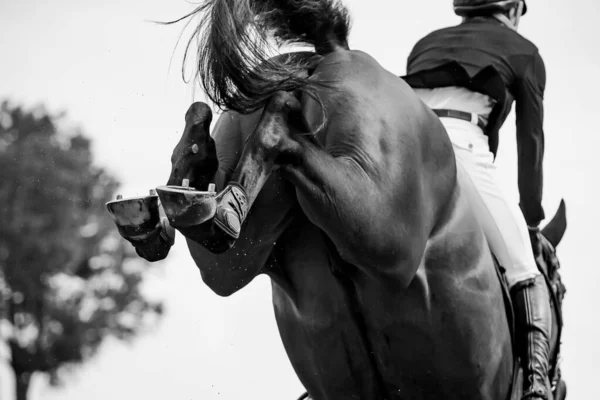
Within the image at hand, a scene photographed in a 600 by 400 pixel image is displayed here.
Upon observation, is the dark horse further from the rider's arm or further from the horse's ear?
the horse's ear

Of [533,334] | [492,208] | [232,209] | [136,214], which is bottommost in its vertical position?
[533,334]

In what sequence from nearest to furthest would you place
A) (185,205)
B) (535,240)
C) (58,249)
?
1. (185,205)
2. (535,240)
3. (58,249)

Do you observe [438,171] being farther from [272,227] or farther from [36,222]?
[36,222]

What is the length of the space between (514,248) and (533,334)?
379 millimetres

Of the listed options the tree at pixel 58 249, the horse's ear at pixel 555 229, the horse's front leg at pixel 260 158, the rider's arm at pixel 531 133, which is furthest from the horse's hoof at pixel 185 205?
the tree at pixel 58 249

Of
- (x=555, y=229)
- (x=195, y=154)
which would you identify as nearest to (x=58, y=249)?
(x=555, y=229)

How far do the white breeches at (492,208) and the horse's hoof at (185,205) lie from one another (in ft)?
5.86

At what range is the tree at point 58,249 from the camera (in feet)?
67.7

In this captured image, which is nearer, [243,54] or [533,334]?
[243,54]

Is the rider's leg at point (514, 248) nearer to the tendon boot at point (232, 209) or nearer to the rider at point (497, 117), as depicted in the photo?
the rider at point (497, 117)

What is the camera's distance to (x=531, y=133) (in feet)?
18.1

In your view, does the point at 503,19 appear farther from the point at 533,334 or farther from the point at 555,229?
the point at 533,334

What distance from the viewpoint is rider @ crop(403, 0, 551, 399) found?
211 inches

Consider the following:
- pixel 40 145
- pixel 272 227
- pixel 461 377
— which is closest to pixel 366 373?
pixel 461 377
